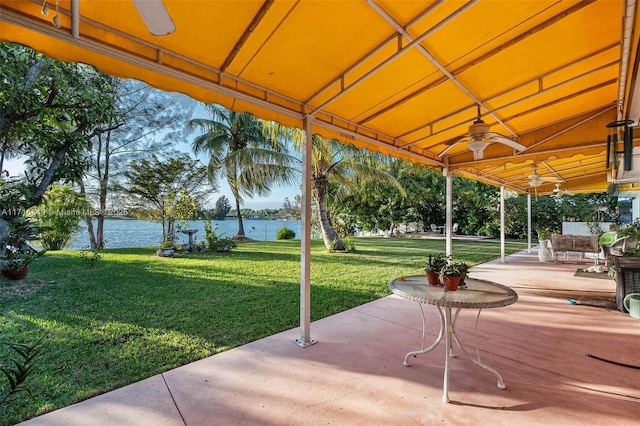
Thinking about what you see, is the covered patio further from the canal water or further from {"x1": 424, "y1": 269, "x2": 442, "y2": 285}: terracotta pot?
the canal water

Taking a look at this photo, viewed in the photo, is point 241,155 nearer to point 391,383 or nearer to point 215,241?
point 215,241

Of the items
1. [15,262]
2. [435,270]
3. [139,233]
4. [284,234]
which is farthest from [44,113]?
[284,234]

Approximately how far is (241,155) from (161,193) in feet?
12.2

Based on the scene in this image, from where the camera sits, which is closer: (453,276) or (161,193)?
(453,276)

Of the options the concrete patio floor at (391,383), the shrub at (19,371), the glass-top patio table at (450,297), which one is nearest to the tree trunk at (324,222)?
the concrete patio floor at (391,383)

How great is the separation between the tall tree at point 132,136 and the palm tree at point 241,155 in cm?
378

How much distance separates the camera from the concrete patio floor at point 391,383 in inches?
81.7

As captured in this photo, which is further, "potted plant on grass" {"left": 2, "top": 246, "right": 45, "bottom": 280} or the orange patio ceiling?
"potted plant on grass" {"left": 2, "top": 246, "right": 45, "bottom": 280}

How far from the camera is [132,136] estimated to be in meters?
16.2

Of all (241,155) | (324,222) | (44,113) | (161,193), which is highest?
(241,155)

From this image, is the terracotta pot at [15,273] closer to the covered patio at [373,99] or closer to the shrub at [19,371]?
the shrub at [19,371]

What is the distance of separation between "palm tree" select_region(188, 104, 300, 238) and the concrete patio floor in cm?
815

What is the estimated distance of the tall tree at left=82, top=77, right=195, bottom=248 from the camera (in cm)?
1316

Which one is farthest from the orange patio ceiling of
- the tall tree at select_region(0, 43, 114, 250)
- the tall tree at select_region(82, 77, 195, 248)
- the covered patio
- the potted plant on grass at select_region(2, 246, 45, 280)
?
the tall tree at select_region(82, 77, 195, 248)
